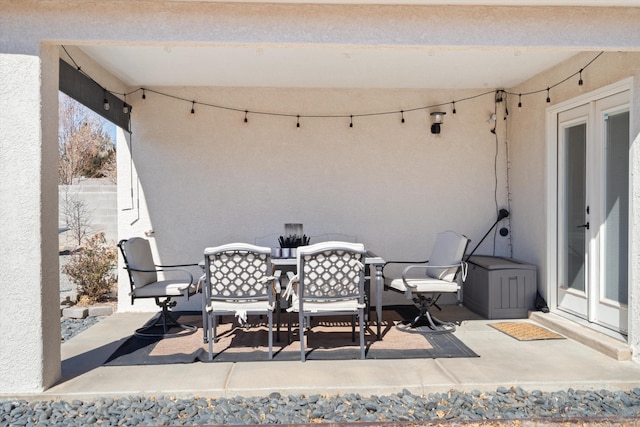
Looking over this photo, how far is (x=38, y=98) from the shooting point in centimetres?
328

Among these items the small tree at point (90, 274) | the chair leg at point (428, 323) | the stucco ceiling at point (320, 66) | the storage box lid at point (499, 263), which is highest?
the stucco ceiling at point (320, 66)

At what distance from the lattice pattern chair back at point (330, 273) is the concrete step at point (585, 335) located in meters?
2.14

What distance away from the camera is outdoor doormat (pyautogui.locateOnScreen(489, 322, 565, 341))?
4.64m

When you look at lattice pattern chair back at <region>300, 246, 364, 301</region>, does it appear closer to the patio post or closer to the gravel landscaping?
the gravel landscaping

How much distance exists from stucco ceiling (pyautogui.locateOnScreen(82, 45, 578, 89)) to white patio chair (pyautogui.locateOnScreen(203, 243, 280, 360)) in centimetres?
185

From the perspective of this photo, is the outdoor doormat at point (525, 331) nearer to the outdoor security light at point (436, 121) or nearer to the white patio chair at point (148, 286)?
the outdoor security light at point (436, 121)

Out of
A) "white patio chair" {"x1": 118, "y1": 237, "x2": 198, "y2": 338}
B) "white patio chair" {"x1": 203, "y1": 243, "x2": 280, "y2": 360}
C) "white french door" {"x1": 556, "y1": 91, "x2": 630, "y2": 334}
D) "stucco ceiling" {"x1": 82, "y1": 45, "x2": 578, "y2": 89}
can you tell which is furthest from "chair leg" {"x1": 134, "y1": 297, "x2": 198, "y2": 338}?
"white french door" {"x1": 556, "y1": 91, "x2": 630, "y2": 334}

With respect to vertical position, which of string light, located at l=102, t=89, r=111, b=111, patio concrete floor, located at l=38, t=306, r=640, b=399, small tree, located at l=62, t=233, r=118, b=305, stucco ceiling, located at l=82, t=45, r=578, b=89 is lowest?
patio concrete floor, located at l=38, t=306, r=640, b=399

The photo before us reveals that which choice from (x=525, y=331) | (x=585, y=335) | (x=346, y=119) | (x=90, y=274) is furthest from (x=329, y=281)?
(x=90, y=274)

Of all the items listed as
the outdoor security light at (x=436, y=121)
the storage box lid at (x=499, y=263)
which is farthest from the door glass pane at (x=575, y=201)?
the outdoor security light at (x=436, y=121)

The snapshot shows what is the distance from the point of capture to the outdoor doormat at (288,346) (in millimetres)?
4090

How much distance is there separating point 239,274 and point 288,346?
87cm

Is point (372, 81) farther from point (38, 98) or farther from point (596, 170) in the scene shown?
point (38, 98)

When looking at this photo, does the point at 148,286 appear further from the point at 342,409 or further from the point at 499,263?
the point at 499,263
